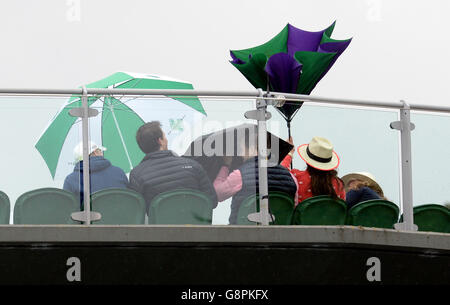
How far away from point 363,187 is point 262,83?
8.13 feet

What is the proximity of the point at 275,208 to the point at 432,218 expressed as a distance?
1542 mm

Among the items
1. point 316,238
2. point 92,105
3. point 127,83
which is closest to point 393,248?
point 316,238

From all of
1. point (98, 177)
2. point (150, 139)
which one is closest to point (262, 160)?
point (150, 139)

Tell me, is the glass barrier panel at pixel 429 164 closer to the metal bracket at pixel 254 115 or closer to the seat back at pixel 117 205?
the metal bracket at pixel 254 115

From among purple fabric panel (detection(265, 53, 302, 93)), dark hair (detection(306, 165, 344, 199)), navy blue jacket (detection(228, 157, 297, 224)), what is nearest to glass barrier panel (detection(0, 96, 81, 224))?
navy blue jacket (detection(228, 157, 297, 224))

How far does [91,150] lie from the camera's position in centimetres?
1025

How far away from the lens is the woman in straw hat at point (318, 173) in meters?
10.4

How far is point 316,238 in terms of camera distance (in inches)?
389

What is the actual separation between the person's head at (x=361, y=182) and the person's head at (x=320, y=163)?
0.18m

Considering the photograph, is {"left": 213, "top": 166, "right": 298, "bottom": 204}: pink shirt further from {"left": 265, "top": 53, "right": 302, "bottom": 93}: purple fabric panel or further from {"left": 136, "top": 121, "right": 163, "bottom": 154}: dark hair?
{"left": 265, "top": 53, "right": 302, "bottom": 93}: purple fabric panel

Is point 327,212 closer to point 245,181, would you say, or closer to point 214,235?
point 245,181

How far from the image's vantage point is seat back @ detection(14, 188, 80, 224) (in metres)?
10.1

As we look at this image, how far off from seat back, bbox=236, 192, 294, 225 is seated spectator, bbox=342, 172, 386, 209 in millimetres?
577

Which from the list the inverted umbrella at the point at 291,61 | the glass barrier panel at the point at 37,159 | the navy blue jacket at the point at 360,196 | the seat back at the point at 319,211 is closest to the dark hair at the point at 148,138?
the glass barrier panel at the point at 37,159
